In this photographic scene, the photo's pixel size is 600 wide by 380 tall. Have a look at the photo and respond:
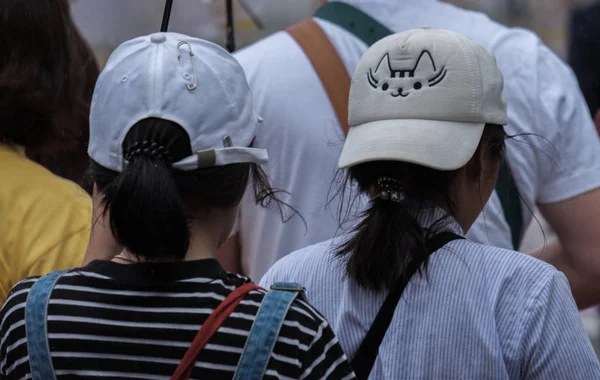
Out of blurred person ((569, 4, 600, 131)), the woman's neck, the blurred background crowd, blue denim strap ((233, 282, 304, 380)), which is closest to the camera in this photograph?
blue denim strap ((233, 282, 304, 380))

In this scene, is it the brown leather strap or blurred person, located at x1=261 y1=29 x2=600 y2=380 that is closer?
blurred person, located at x1=261 y1=29 x2=600 y2=380

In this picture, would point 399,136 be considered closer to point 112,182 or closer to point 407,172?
point 407,172

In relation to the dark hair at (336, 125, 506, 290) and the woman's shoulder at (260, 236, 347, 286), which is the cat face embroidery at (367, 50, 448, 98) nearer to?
the dark hair at (336, 125, 506, 290)

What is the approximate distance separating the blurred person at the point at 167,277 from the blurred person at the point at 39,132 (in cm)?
56

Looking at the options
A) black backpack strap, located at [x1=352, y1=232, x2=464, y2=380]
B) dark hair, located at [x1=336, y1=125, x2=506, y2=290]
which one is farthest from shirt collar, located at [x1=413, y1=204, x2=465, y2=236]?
black backpack strap, located at [x1=352, y1=232, x2=464, y2=380]

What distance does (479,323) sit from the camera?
177cm

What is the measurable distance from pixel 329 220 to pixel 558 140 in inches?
23.6

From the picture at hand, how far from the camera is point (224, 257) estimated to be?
110 inches

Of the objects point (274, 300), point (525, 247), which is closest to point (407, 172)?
point (274, 300)

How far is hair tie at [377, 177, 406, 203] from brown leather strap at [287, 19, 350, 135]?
2.39ft

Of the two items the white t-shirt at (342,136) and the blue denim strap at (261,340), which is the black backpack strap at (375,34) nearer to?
the white t-shirt at (342,136)

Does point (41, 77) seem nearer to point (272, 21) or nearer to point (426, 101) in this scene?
point (426, 101)

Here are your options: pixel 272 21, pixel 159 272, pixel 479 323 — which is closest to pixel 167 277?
pixel 159 272

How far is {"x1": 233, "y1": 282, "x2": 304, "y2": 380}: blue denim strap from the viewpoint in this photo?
5.11 ft
